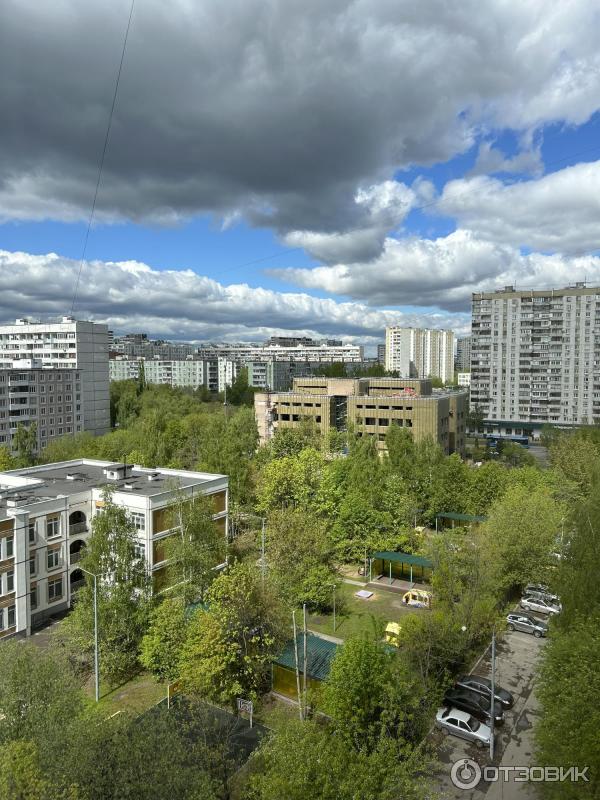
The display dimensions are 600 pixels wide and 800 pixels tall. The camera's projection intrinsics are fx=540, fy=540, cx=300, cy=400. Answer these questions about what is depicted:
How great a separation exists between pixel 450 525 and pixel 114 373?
103 metres

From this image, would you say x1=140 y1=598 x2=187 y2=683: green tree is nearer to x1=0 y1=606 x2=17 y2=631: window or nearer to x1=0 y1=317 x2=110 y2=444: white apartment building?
x1=0 y1=606 x2=17 y2=631: window

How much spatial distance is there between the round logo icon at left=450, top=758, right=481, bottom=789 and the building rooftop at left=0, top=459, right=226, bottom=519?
616 inches

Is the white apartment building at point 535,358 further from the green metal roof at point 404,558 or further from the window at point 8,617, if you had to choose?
the window at point 8,617

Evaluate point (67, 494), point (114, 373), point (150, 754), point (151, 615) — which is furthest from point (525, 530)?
point (114, 373)

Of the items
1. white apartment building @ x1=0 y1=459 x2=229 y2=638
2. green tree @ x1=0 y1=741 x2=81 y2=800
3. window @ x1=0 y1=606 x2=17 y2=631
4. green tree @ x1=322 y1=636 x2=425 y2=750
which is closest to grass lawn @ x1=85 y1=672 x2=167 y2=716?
white apartment building @ x1=0 y1=459 x2=229 y2=638

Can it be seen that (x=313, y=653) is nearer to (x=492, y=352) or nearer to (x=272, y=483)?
(x=272, y=483)

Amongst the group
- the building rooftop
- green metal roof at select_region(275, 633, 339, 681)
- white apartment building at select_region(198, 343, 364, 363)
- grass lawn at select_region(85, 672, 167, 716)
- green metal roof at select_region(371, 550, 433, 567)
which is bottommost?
grass lawn at select_region(85, 672, 167, 716)

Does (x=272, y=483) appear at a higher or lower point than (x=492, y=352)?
lower

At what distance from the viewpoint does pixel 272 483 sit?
105 ft

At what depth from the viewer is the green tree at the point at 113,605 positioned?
61.7ft

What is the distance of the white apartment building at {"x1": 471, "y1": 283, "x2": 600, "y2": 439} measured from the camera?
226ft

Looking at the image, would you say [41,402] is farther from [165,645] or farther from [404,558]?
[165,645]

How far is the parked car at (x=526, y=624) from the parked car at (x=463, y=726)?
7.25m

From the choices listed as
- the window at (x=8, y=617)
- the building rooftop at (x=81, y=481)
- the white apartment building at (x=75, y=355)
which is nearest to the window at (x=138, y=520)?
the building rooftop at (x=81, y=481)
